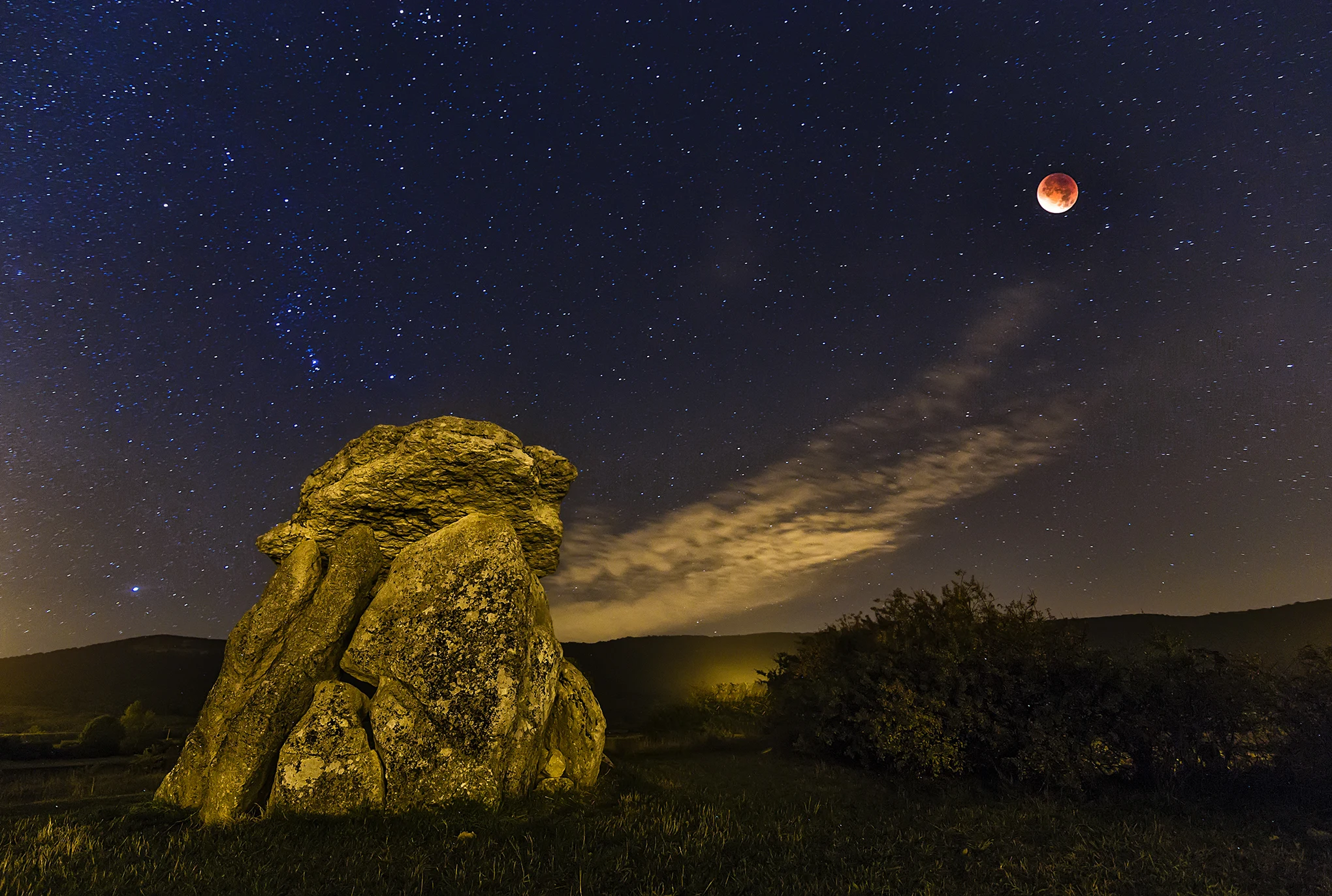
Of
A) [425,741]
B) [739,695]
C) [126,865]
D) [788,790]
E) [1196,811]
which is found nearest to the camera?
[126,865]

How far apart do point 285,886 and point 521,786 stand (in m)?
4.85

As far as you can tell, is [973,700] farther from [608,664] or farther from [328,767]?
[608,664]

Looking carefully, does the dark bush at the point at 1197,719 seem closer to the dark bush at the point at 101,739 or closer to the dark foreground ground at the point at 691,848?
the dark foreground ground at the point at 691,848

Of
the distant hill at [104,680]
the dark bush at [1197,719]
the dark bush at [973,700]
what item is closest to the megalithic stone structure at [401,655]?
the dark bush at [973,700]

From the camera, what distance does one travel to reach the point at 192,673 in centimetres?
7231

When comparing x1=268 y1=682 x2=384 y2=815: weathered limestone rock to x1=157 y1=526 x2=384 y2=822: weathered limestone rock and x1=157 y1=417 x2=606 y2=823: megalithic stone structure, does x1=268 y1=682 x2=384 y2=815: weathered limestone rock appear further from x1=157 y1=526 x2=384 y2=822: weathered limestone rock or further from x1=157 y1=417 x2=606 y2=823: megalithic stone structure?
x1=157 y1=526 x2=384 y2=822: weathered limestone rock

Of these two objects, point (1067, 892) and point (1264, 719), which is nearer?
point (1067, 892)

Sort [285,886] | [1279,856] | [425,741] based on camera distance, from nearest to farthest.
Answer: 1. [285,886]
2. [1279,856]
3. [425,741]

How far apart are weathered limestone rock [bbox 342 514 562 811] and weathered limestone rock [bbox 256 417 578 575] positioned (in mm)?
883

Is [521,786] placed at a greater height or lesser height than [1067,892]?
greater

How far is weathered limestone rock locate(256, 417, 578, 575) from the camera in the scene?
539 inches

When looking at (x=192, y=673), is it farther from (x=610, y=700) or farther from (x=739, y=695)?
(x=739, y=695)

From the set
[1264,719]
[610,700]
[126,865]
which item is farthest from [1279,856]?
[610,700]

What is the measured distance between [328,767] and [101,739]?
22472 mm
